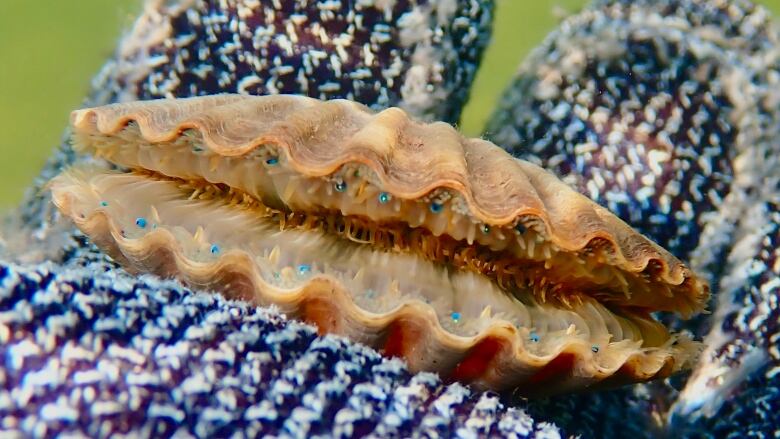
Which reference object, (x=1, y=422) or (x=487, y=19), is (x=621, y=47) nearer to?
A: (x=487, y=19)

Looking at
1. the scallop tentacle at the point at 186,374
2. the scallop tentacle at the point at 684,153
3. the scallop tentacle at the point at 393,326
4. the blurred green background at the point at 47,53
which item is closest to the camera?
the scallop tentacle at the point at 186,374

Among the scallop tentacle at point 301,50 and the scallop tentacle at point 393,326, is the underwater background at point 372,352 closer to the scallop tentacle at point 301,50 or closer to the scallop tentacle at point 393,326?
the scallop tentacle at point 393,326

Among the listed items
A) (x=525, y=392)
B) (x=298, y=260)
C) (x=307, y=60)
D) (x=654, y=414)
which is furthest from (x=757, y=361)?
(x=307, y=60)

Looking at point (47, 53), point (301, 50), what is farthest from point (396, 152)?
point (47, 53)

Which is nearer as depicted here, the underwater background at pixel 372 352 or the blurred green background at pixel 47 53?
the underwater background at pixel 372 352

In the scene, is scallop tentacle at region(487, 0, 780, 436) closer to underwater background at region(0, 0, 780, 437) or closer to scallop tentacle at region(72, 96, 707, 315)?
underwater background at region(0, 0, 780, 437)

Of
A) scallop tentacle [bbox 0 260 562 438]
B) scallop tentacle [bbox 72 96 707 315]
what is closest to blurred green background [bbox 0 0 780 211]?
scallop tentacle [bbox 72 96 707 315]

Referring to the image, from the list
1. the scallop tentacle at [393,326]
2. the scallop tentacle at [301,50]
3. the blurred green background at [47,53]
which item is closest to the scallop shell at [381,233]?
the scallop tentacle at [393,326]

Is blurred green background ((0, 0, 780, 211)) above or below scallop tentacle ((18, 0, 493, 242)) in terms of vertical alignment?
below

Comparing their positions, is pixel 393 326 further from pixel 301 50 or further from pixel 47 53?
pixel 47 53
